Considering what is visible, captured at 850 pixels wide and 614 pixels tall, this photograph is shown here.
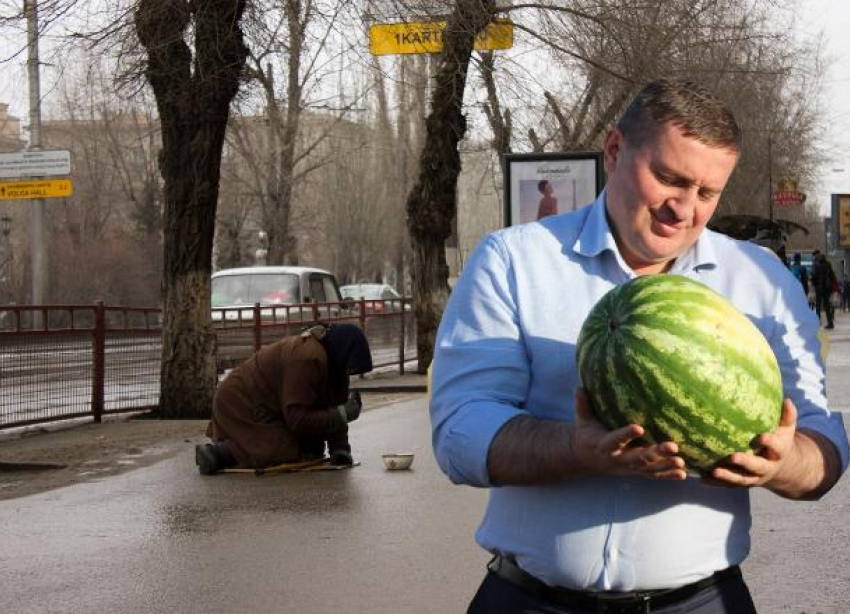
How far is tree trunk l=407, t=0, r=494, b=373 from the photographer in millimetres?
25234

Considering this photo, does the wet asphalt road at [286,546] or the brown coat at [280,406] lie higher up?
the brown coat at [280,406]

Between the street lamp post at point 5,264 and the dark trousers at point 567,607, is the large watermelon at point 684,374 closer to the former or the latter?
the dark trousers at point 567,607

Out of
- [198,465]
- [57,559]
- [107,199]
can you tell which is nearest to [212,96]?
[198,465]

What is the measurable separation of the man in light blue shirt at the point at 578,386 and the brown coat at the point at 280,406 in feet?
29.1

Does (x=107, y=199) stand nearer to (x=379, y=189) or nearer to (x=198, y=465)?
(x=379, y=189)

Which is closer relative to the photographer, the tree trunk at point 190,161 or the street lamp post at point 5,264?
the tree trunk at point 190,161

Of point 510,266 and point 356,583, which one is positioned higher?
point 510,266

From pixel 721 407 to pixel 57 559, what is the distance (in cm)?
693

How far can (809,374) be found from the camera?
10.4 feet

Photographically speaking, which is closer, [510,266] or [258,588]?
[510,266]

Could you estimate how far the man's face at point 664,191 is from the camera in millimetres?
3008

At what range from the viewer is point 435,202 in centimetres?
2631

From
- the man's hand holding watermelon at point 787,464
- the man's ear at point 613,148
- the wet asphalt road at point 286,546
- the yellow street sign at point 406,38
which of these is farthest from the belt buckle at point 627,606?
the yellow street sign at point 406,38

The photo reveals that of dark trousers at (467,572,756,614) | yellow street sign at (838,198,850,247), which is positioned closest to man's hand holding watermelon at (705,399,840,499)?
dark trousers at (467,572,756,614)
